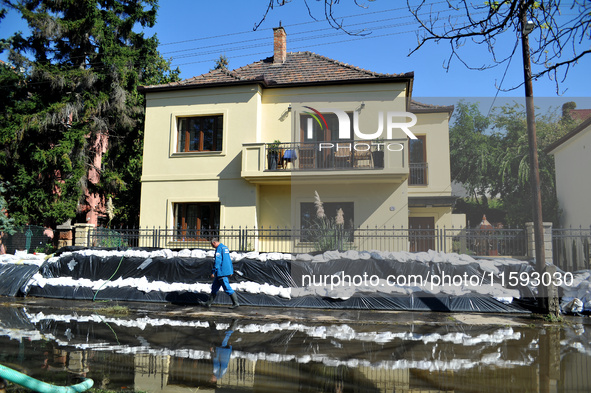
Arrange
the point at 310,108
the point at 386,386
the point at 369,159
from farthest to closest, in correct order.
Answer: the point at 310,108
the point at 369,159
the point at 386,386

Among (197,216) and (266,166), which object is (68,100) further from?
(266,166)

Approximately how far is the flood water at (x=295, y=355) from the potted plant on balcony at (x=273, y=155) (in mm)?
8337

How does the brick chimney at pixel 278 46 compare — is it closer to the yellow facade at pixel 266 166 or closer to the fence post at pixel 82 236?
the yellow facade at pixel 266 166

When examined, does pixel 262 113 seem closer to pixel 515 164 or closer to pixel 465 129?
pixel 465 129

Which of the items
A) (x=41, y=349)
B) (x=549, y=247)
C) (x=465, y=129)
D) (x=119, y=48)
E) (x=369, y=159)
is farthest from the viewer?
(x=119, y=48)

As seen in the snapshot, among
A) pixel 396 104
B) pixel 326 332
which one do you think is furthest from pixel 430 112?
pixel 326 332

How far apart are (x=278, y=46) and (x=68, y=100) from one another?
32.5 ft

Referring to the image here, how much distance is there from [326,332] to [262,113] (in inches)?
471

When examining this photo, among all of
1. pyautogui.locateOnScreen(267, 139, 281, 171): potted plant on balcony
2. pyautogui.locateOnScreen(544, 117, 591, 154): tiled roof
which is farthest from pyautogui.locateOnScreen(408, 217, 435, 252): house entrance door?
pyautogui.locateOnScreen(267, 139, 281, 171): potted plant on balcony

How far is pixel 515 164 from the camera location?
11.4 metres

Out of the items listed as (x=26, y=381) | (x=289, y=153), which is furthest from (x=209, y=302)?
(x=289, y=153)

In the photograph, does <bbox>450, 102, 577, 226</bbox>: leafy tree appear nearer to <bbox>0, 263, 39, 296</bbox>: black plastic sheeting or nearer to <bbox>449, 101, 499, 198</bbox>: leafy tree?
<bbox>449, 101, 499, 198</bbox>: leafy tree

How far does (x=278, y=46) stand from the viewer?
2019 cm

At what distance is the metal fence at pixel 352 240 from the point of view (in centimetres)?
1137
